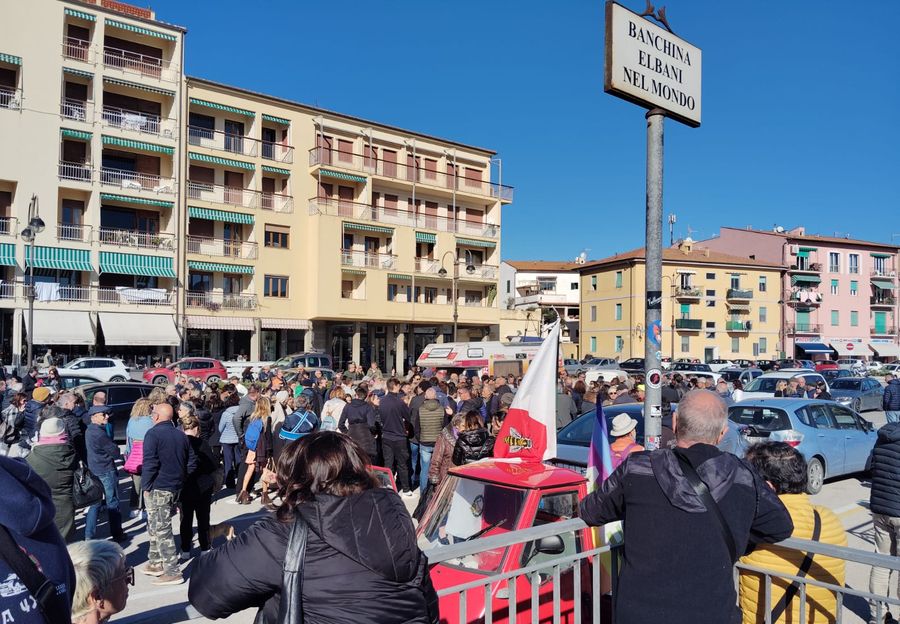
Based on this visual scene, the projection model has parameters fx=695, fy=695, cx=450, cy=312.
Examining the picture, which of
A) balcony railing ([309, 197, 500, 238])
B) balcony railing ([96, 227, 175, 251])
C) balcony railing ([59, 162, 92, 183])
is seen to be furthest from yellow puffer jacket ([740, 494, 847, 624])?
balcony railing ([309, 197, 500, 238])

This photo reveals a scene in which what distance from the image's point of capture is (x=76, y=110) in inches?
1353

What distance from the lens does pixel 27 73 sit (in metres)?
33.1

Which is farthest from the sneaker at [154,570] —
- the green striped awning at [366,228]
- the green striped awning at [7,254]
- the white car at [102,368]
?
the green striped awning at [366,228]

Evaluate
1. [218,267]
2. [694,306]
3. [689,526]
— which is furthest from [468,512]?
[694,306]

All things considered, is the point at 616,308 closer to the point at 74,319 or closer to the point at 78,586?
the point at 74,319

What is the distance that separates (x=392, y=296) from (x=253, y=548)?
142 feet

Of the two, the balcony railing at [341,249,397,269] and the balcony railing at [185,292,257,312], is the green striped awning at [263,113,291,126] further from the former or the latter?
the balcony railing at [185,292,257,312]

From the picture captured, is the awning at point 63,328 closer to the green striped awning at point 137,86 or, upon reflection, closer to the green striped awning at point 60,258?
the green striped awning at point 60,258

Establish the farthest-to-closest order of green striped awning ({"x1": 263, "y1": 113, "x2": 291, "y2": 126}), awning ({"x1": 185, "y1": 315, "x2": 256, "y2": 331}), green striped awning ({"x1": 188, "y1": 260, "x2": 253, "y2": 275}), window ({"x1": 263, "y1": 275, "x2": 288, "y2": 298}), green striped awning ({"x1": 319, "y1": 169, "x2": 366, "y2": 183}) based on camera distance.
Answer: green striped awning ({"x1": 319, "y1": 169, "x2": 366, "y2": 183}), green striped awning ({"x1": 263, "y1": 113, "x2": 291, "y2": 126}), window ({"x1": 263, "y1": 275, "x2": 288, "y2": 298}), green striped awning ({"x1": 188, "y1": 260, "x2": 253, "y2": 275}), awning ({"x1": 185, "y1": 315, "x2": 256, "y2": 331})

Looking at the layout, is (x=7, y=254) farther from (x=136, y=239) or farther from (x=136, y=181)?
(x=136, y=181)

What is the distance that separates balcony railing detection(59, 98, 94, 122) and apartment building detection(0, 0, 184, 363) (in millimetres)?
50

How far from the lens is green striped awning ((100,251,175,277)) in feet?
114

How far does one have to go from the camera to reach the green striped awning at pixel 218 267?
38.0 metres

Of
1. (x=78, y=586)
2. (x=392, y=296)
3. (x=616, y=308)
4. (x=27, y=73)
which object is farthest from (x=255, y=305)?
(x=78, y=586)
